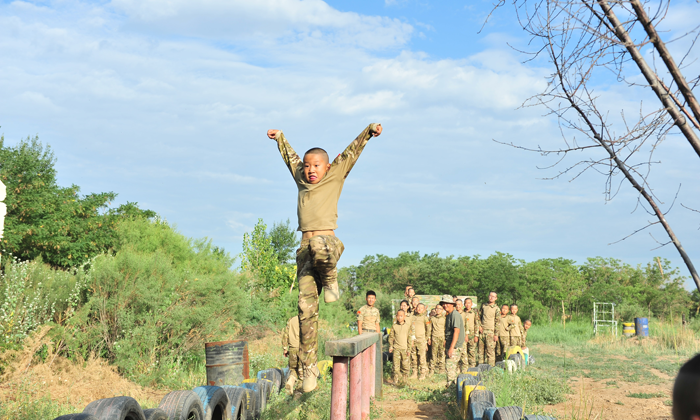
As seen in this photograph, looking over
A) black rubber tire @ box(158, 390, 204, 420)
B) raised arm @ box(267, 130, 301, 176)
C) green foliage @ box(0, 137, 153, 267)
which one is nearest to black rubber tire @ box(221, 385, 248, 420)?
black rubber tire @ box(158, 390, 204, 420)

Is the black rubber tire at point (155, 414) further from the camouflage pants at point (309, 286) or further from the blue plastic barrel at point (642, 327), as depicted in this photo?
the blue plastic barrel at point (642, 327)

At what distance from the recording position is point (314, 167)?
206 inches

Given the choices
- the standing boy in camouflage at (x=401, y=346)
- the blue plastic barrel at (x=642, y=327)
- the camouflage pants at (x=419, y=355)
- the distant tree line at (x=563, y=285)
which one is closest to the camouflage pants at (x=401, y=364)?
the standing boy in camouflage at (x=401, y=346)

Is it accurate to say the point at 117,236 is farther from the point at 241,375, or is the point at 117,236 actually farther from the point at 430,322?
the point at 241,375

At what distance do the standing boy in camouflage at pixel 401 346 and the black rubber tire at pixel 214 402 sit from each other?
6.78m

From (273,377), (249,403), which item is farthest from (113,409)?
(273,377)

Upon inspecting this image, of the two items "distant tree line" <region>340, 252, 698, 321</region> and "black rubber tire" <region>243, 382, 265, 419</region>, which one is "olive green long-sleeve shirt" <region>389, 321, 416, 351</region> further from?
"distant tree line" <region>340, 252, 698, 321</region>

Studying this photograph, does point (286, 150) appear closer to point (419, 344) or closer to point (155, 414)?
point (155, 414)

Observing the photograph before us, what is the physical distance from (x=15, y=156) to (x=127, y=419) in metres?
21.4

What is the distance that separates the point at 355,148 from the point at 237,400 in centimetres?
419

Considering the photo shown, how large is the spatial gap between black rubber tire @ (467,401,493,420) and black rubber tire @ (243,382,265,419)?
320cm

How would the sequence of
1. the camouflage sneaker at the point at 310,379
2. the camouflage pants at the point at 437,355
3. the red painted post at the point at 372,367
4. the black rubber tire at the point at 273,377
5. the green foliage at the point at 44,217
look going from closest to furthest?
1. the camouflage sneaker at the point at 310,379
2. the black rubber tire at the point at 273,377
3. the red painted post at the point at 372,367
4. the camouflage pants at the point at 437,355
5. the green foliage at the point at 44,217

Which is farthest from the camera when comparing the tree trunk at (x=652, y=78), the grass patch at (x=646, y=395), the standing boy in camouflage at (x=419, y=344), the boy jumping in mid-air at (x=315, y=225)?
the standing boy in camouflage at (x=419, y=344)

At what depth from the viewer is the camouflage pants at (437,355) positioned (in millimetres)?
15008
